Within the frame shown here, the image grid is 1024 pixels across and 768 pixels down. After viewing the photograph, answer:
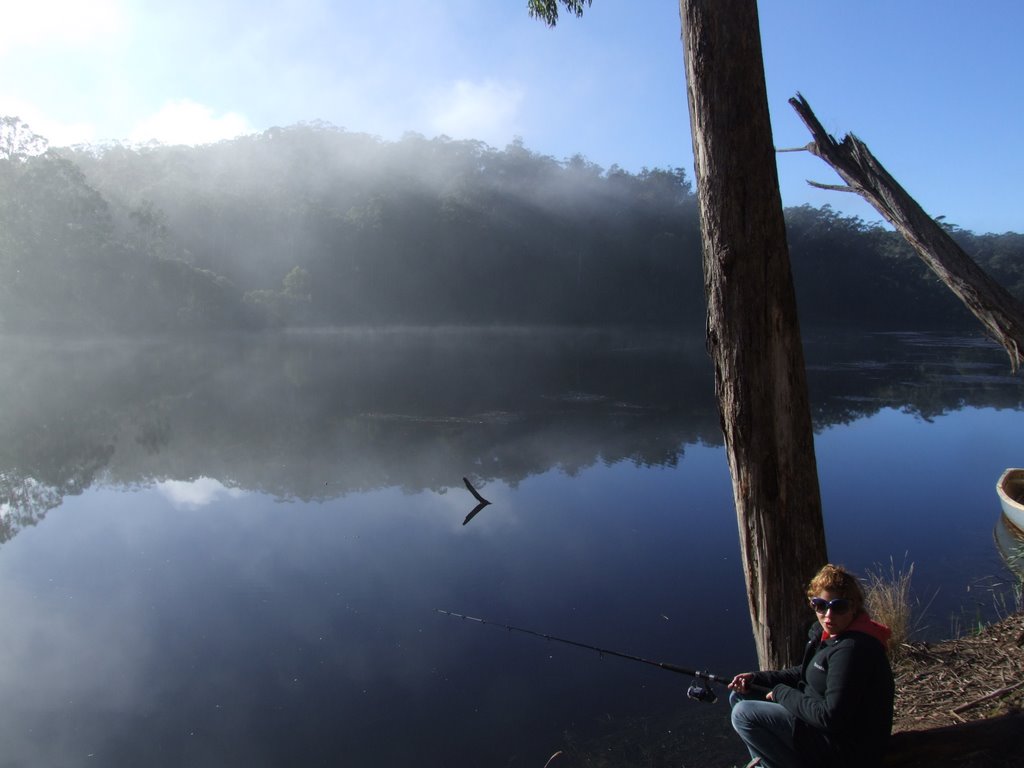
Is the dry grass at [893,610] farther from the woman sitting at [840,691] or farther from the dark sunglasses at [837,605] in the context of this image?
the dark sunglasses at [837,605]

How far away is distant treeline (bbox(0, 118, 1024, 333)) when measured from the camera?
3084 cm

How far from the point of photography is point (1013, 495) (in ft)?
24.6

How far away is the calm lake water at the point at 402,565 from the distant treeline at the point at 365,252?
19.6 m

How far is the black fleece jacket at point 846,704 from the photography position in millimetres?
1782

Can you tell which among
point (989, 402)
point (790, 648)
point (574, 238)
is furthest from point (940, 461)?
point (574, 238)

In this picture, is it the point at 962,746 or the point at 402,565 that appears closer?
the point at 962,746

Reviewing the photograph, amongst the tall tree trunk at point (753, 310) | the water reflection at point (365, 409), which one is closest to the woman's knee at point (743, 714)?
the tall tree trunk at point (753, 310)

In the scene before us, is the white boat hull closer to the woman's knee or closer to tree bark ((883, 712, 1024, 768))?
tree bark ((883, 712, 1024, 768))

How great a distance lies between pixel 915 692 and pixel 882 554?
3632 mm

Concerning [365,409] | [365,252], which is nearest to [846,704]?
[365,409]

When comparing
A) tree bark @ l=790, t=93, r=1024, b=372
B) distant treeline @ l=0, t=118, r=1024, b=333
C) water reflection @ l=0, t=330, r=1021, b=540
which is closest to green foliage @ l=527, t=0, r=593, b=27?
tree bark @ l=790, t=93, r=1024, b=372

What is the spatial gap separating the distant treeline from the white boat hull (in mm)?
32384

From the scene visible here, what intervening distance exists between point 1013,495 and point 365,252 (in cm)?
4132

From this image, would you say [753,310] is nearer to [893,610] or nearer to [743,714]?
[743,714]
